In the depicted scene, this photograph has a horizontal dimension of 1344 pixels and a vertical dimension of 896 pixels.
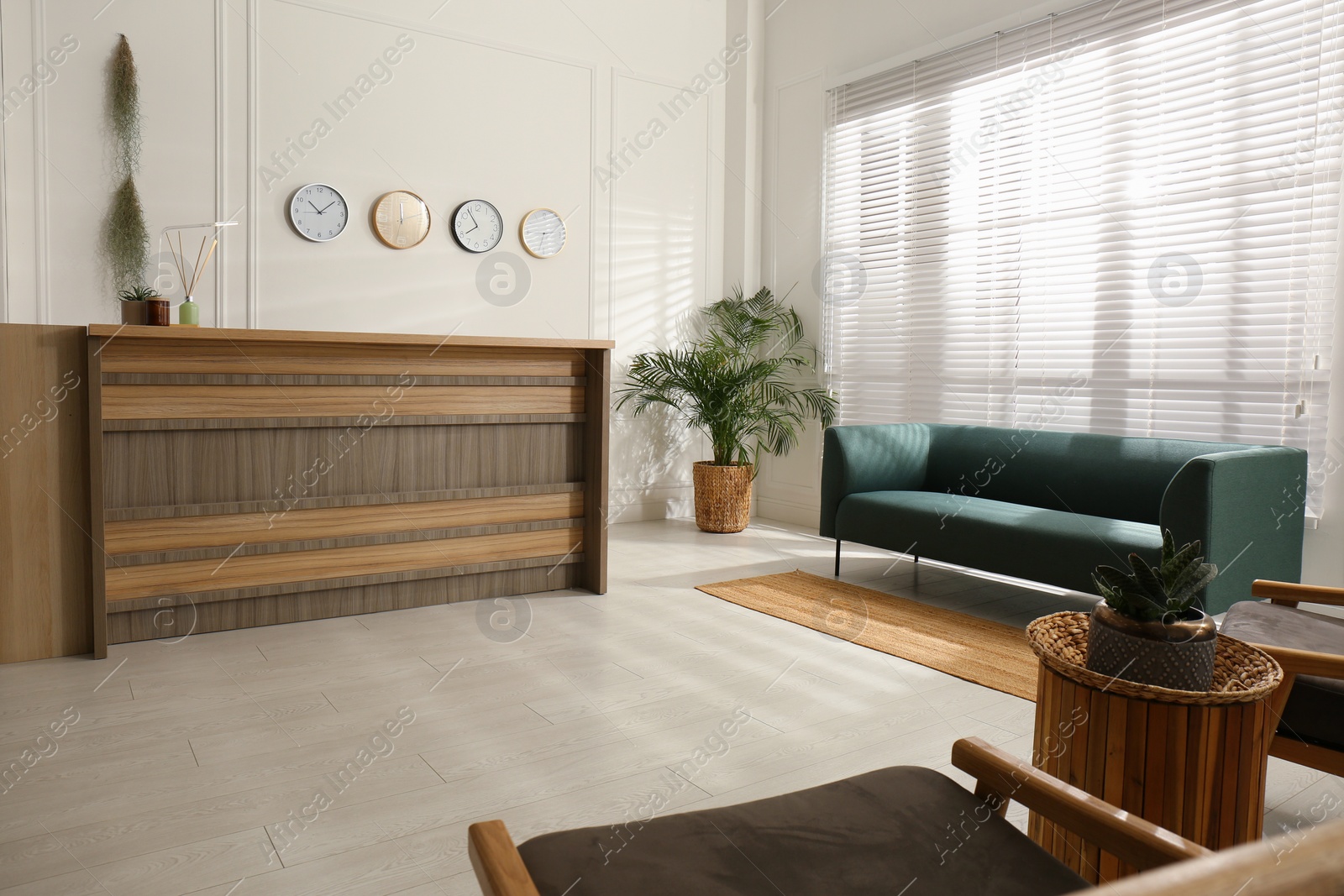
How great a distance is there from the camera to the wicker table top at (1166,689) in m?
1.48

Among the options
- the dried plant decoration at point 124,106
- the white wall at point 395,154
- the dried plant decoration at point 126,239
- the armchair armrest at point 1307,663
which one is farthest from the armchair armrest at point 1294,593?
the dried plant decoration at point 124,106

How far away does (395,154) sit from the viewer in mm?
5301

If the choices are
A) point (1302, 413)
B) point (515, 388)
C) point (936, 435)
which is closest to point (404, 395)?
point (515, 388)

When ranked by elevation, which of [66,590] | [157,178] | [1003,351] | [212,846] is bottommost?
[212,846]

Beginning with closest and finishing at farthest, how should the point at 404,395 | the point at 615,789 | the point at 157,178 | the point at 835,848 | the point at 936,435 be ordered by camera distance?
the point at 835,848 → the point at 615,789 → the point at 404,395 → the point at 157,178 → the point at 936,435

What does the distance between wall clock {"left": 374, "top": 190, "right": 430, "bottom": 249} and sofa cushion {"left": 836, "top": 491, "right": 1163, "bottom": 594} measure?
121 inches

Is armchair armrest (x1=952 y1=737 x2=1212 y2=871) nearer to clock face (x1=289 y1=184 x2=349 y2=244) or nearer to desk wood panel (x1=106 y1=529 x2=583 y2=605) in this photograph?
desk wood panel (x1=106 y1=529 x2=583 y2=605)

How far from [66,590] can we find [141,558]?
25 centimetres

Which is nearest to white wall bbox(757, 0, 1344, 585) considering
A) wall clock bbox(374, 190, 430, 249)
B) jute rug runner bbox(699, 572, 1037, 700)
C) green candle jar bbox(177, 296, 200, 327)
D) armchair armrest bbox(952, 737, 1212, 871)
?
jute rug runner bbox(699, 572, 1037, 700)

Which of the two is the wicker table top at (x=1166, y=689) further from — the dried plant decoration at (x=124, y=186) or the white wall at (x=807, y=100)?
the dried plant decoration at (x=124, y=186)

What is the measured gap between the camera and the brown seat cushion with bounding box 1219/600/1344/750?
5.99 ft

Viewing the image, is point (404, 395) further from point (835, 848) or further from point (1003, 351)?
point (1003, 351)

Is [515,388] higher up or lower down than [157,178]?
lower down

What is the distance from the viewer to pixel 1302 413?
12.3 ft
